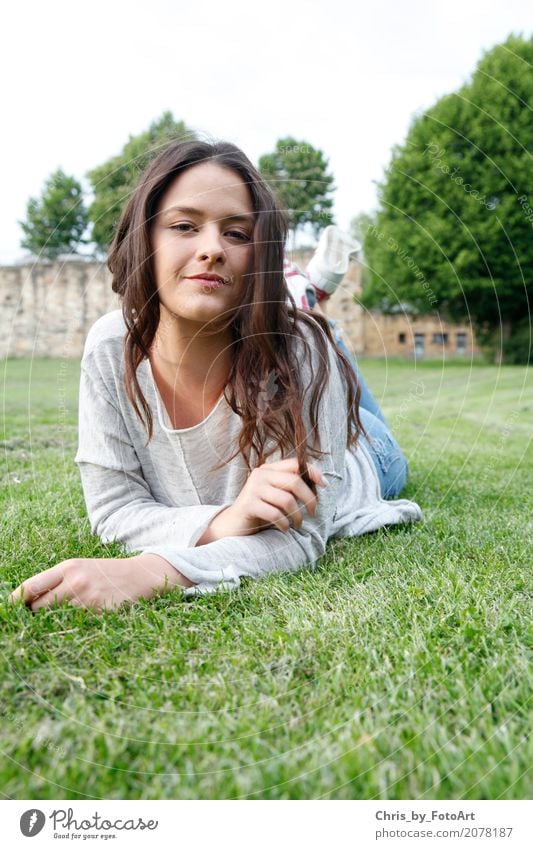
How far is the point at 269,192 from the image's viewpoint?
4.58 feet

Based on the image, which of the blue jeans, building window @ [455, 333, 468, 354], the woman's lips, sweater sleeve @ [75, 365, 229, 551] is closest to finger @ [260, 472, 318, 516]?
sweater sleeve @ [75, 365, 229, 551]

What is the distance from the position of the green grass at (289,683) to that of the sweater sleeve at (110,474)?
2.4 inches

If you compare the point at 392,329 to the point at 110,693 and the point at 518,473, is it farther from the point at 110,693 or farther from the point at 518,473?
the point at 110,693

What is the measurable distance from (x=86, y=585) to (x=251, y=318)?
56 cm

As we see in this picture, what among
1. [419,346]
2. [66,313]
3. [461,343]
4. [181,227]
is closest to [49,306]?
[66,313]

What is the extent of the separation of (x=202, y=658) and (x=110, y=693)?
5.8 inches

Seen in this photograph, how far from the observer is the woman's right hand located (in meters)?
1.27

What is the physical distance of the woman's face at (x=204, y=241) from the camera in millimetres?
1324

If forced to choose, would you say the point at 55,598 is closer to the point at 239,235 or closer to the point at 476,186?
the point at 239,235

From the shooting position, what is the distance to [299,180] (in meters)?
1.50


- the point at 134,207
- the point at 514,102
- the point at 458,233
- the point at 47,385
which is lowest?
the point at 47,385

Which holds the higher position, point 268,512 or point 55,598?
point 268,512

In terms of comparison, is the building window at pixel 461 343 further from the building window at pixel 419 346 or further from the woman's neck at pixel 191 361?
the woman's neck at pixel 191 361
